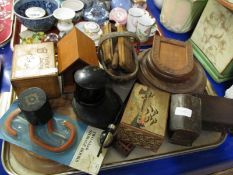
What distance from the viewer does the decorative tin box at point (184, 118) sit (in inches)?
23.4

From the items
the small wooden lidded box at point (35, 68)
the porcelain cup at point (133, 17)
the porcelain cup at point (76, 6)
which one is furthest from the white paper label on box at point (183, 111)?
the porcelain cup at point (76, 6)

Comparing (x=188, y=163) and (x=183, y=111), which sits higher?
(x=183, y=111)

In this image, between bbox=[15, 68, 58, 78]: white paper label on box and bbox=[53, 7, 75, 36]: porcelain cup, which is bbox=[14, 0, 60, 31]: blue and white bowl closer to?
bbox=[53, 7, 75, 36]: porcelain cup

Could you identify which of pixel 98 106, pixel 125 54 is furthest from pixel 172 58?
pixel 98 106

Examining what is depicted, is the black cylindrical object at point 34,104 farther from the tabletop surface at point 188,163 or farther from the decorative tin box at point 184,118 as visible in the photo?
the decorative tin box at point 184,118

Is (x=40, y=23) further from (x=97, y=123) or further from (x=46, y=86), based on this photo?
(x=97, y=123)

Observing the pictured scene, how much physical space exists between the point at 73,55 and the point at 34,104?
0.53 ft

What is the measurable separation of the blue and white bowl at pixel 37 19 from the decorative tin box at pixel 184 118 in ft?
1.75

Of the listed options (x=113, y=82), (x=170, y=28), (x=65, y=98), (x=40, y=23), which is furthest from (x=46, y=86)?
(x=170, y=28)

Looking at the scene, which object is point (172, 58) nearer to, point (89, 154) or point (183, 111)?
point (183, 111)

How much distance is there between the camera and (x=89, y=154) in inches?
24.1

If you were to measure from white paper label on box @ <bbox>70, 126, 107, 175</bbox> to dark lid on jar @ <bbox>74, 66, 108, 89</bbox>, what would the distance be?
0.47 feet

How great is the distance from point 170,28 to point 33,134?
696 mm

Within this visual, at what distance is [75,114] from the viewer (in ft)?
2.23
